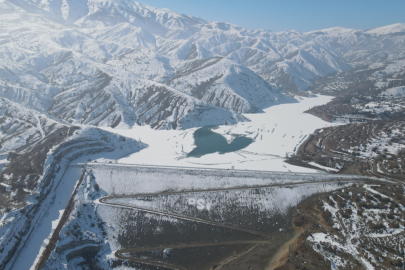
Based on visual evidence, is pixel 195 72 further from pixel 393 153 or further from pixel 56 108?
pixel 393 153

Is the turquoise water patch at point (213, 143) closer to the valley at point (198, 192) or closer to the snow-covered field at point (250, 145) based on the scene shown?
the valley at point (198, 192)

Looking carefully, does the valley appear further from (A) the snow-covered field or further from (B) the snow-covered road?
(A) the snow-covered field

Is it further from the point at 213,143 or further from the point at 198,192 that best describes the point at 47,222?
the point at 213,143

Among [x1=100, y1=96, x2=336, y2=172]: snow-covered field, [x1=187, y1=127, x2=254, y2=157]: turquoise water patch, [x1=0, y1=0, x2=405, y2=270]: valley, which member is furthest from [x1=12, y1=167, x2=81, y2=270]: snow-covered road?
[x1=187, y1=127, x2=254, y2=157]: turquoise water patch

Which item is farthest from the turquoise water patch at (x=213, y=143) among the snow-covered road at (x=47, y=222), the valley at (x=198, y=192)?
the snow-covered road at (x=47, y=222)

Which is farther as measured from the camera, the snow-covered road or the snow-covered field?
the snow-covered field

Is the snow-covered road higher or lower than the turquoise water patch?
lower

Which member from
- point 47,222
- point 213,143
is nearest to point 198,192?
point 47,222

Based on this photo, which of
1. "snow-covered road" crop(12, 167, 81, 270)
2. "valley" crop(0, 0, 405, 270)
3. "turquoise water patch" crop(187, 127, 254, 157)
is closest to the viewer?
"snow-covered road" crop(12, 167, 81, 270)
